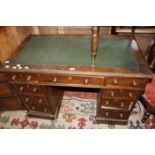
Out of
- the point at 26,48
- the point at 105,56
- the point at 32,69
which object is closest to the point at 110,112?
the point at 105,56

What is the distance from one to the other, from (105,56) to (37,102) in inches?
41.0

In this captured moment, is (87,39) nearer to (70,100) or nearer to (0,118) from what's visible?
(70,100)

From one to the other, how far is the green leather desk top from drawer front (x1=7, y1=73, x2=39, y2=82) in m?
0.13

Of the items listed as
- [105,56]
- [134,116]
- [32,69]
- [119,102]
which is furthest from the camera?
[134,116]

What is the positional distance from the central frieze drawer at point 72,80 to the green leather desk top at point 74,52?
13 centimetres

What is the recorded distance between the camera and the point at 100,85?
142 centimetres

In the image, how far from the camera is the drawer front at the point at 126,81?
131 cm

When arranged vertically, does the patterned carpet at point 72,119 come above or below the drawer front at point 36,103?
below

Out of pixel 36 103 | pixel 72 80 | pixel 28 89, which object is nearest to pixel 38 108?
pixel 36 103

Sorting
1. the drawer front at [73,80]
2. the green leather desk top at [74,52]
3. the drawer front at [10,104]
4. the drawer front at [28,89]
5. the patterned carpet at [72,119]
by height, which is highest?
the green leather desk top at [74,52]

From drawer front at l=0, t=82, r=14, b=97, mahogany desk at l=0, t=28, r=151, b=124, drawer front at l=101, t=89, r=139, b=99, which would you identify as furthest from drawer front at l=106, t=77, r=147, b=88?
drawer front at l=0, t=82, r=14, b=97

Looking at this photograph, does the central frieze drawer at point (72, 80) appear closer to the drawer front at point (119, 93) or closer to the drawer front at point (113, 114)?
the drawer front at point (119, 93)

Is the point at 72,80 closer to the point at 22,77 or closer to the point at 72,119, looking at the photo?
the point at 22,77

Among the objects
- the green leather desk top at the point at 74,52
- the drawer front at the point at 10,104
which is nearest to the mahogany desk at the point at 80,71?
the green leather desk top at the point at 74,52
